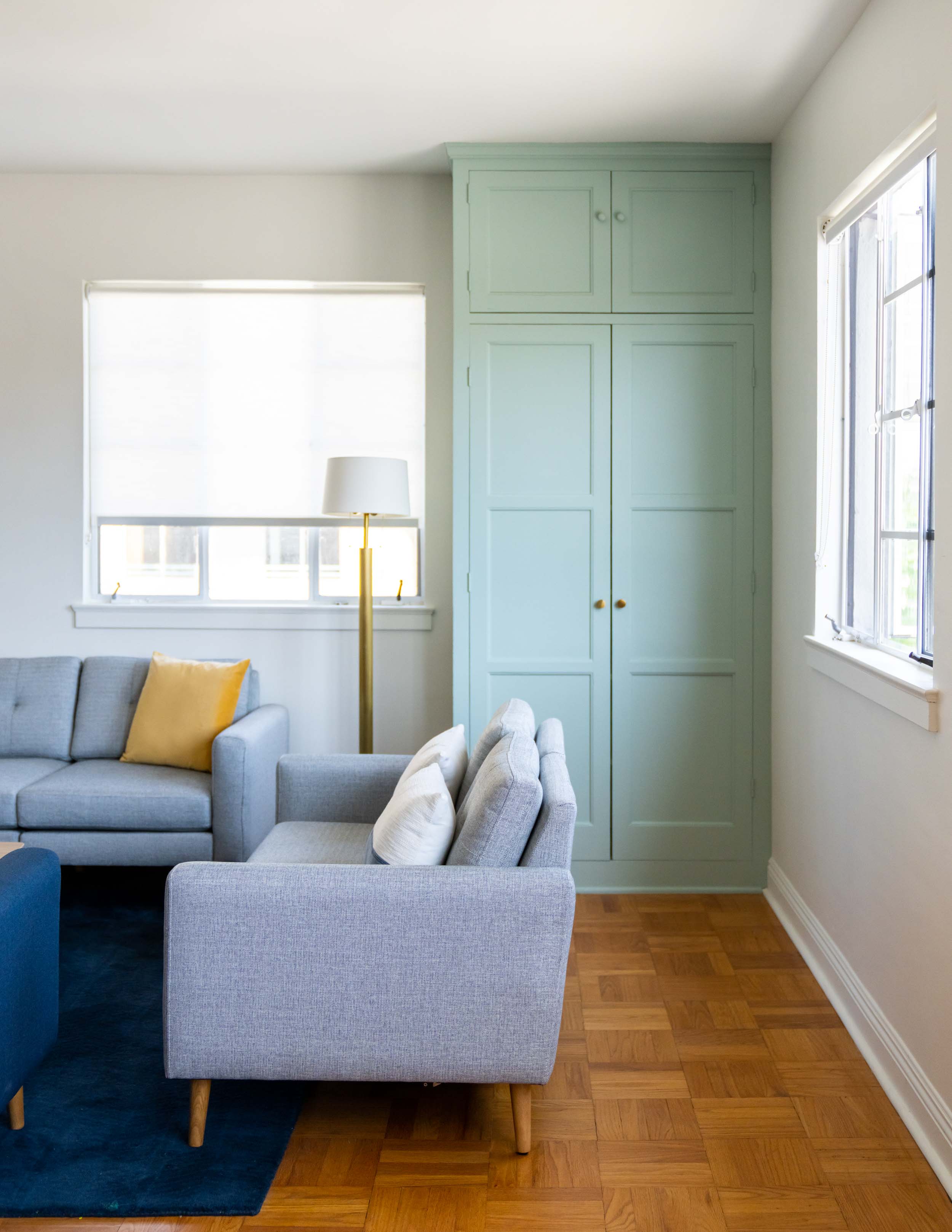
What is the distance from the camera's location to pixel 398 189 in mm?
3832

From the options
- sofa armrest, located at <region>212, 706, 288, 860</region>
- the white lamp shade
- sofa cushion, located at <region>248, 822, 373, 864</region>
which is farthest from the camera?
the white lamp shade

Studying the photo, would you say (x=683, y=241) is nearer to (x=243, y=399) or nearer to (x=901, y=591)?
(x=901, y=591)

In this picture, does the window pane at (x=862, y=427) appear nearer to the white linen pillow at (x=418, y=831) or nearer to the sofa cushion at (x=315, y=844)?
the white linen pillow at (x=418, y=831)

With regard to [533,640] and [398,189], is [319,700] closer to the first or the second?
[533,640]

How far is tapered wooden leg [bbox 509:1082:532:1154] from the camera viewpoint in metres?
2.01

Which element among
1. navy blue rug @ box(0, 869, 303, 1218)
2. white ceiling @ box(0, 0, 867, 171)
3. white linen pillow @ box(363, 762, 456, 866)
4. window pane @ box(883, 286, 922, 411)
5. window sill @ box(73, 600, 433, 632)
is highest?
white ceiling @ box(0, 0, 867, 171)

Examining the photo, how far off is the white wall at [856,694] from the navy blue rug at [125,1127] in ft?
4.70

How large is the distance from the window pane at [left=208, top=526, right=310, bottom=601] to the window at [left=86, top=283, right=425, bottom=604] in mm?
22

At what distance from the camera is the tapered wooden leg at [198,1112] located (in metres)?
2.01

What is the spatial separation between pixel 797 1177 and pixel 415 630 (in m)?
2.39

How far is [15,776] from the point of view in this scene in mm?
3391

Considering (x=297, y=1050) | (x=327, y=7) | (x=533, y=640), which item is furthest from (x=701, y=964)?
(x=327, y=7)

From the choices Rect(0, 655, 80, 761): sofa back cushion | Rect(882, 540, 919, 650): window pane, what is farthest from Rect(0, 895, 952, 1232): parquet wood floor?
Rect(0, 655, 80, 761): sofa back cushion

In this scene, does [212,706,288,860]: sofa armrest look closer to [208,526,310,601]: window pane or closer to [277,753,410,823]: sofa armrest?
[277,753,410,823]: sofa armrest
